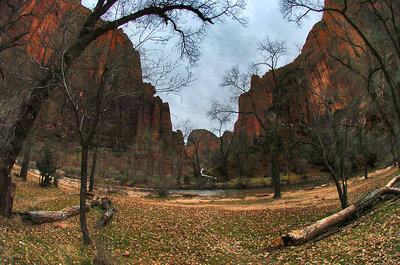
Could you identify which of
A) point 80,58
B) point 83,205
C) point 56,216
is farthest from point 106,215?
point 80,58

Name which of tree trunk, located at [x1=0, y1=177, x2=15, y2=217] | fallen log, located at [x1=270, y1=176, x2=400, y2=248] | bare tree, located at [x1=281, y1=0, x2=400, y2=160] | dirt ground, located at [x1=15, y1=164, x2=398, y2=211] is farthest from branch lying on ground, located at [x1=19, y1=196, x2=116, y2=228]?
bare tree, located at [x1=281, y1=0, x2=400, y2=160]

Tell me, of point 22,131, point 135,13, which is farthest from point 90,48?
point 22,131

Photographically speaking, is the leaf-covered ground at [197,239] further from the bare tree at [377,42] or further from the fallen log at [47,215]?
the bare tree at [377,42]

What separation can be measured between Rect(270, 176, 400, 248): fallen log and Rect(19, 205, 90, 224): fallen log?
22.9ft

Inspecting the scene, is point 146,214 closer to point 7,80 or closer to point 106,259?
point 106,259

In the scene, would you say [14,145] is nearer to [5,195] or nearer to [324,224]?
[5,195]

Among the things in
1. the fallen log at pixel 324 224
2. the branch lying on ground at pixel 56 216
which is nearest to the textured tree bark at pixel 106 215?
the branch lying on ground at pixel 56 216

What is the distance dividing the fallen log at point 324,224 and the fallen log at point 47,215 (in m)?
6.99

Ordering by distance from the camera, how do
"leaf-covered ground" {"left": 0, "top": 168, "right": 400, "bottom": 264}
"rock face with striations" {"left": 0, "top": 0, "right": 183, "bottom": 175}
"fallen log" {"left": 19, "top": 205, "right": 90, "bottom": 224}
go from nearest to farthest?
"leaf-covered ground" {"left": 0, "top": 168, "right": 400, "bottom": 264}
"rock face with striations" {"left": 0, "top": 0, "right": 183, "bottom": 175}
"fallen log" {"left": 19, "top": 205, "right": 90, "bottom": 224}

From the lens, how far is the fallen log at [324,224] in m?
7.58

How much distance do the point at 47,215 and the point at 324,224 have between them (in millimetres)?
8660

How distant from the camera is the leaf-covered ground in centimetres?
536

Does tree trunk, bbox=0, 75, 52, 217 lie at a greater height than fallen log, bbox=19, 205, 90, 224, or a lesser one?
greater

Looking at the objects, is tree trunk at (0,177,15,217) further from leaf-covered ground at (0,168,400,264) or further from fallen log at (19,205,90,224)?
fallen log at (19,205,90,224)
